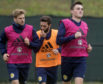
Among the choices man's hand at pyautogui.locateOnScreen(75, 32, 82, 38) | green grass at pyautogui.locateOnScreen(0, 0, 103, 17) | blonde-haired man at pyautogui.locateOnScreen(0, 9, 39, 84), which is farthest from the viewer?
green grass at pyautogui.locateOnScreen(0, 0, 103, 17)

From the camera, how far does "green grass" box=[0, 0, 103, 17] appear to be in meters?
16.5

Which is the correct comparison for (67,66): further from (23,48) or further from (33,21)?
(33,21)

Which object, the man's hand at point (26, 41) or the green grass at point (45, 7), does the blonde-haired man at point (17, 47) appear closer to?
the man's hand at point (26, 41)

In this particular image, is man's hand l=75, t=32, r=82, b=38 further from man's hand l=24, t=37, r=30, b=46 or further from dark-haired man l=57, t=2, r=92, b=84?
man's hand l=24, t=37, r=30, b=46

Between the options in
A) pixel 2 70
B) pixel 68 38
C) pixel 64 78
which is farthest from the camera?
pixel 2 70

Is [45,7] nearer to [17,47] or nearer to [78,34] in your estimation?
[17,47]

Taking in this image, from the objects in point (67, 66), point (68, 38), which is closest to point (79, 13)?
point (68, 38)

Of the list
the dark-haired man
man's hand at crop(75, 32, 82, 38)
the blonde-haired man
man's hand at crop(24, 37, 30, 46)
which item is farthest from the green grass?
man's hand at crop(75, 32, 82, 38)

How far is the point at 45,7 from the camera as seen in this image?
17.8 m

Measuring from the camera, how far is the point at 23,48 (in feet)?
26.8

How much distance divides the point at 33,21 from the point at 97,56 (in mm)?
2121

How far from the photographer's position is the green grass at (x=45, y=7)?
1655cm

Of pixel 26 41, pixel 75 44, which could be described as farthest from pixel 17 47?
pixel 75 44

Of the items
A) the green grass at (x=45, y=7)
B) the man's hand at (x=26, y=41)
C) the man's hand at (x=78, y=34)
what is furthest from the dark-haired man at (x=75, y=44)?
the green grass at (x=45, y=7)
